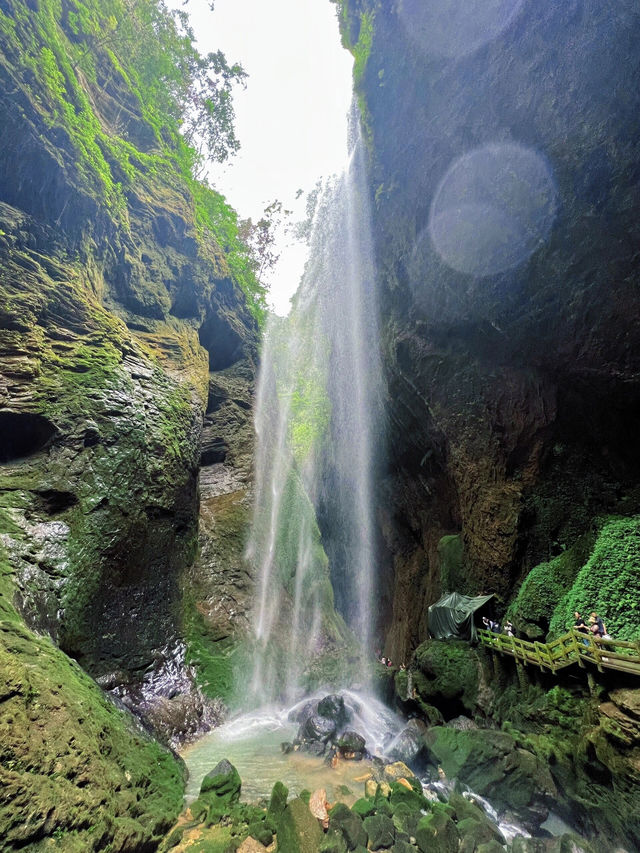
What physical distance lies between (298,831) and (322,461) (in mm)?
22891

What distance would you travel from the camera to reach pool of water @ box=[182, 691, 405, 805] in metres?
8.25

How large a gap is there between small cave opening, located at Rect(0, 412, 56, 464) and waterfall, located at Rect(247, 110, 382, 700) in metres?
9.32

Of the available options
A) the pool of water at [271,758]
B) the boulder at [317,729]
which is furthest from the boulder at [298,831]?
the boulder at [317,729]

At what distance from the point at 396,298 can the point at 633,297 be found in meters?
8.76

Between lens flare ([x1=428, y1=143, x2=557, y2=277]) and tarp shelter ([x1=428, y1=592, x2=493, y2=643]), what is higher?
lens flare ([x1=428, y1=143, x2=557, y2=277])

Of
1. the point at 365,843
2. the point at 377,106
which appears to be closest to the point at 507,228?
the point at 377,106

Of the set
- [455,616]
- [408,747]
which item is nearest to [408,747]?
[408,747]

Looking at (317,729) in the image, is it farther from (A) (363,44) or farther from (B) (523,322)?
(A) (363,44)

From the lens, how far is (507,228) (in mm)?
11641

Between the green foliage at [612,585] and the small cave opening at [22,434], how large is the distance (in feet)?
44.1

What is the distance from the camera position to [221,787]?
7.15 m

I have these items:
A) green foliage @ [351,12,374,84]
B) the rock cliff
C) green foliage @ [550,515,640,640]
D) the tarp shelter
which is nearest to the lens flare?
the rock cliff

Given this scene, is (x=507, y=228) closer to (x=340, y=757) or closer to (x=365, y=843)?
(x=365, y=843)

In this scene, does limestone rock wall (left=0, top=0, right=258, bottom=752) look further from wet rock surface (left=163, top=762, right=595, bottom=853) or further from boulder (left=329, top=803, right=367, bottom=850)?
boulder (left=329, top=803, right=367, bottom=850)
